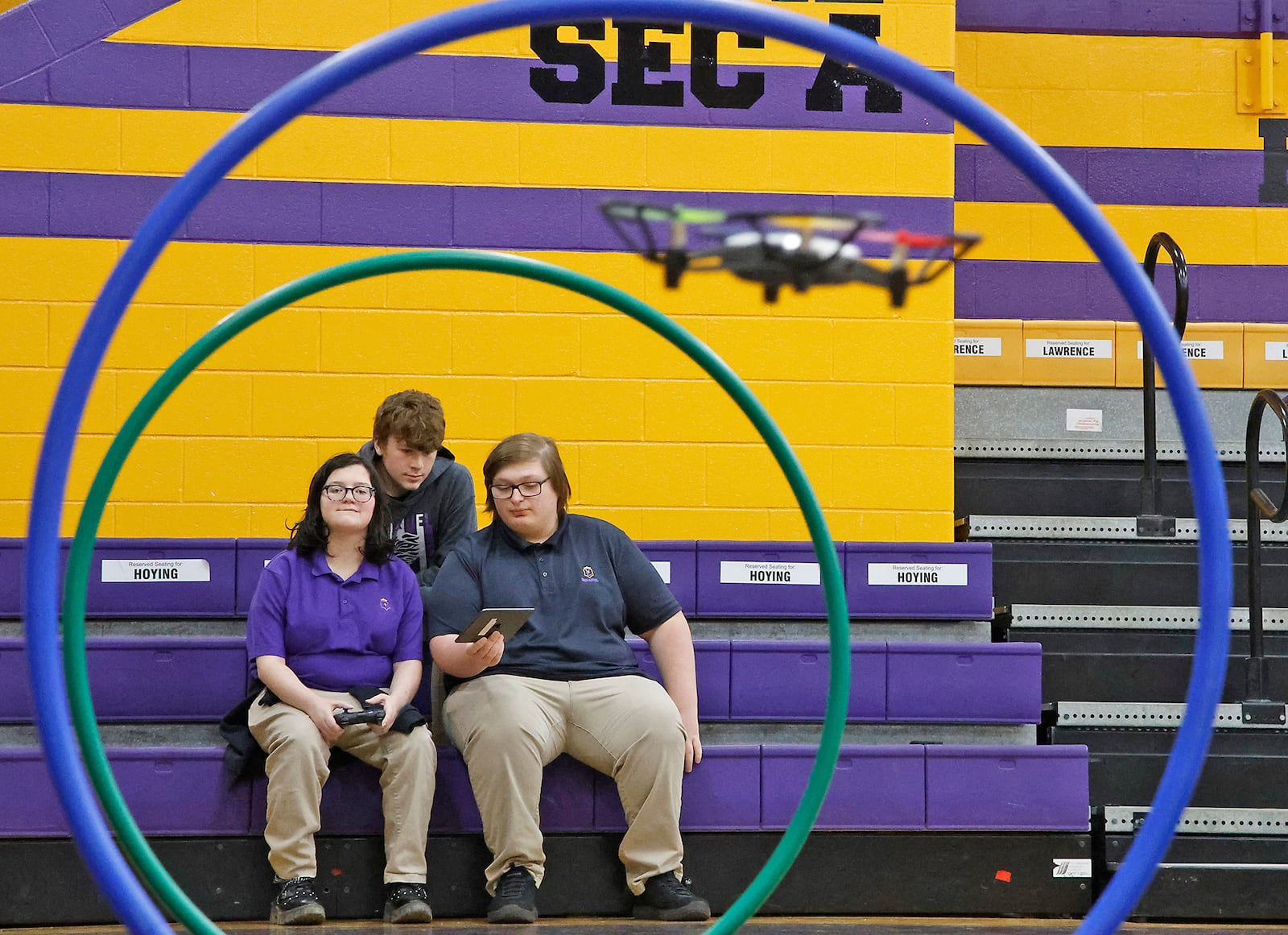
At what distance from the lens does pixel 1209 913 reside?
3938 mm

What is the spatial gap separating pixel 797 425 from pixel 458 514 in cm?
129

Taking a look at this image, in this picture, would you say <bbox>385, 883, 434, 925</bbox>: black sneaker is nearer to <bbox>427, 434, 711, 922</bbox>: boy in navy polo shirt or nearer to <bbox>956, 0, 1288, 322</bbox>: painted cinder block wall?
<bbox>427, 434, 711, 922</bbox>: boy in navy polo shirt

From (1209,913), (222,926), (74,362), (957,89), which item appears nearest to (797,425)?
(1209,913)

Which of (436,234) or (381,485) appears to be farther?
(436,234)

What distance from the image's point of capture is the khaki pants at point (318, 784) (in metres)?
3.65

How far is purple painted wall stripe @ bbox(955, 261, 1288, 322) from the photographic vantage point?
6316 mm

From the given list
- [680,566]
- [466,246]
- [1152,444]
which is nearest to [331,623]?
[680,566]

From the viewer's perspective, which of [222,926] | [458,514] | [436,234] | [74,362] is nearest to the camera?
[74,362]

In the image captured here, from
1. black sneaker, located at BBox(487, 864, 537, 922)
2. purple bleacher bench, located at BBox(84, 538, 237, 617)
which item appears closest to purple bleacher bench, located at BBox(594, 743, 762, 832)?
black sneaker, located at BBox(487, 864, 537, 922)

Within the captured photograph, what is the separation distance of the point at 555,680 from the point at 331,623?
1.90ft

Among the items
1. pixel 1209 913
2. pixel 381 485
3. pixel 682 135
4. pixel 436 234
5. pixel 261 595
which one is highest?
pixel 682 135

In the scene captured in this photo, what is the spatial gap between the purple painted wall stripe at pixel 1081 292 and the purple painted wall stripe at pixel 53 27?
11.0 ft

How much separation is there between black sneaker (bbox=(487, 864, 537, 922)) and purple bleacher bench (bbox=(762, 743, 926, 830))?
2.27 feet

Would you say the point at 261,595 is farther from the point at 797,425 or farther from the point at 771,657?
the point at 797,425
